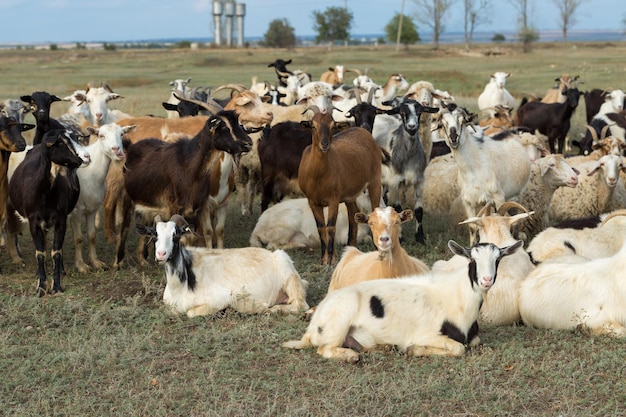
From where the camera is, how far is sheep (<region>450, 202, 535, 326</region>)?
7359 millimetres

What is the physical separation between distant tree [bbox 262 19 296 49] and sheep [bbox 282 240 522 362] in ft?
299

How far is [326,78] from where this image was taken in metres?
23.8

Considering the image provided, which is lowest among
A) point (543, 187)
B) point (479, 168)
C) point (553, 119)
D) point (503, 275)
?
point (503, 275)

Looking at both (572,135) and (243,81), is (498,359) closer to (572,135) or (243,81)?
(572,135)

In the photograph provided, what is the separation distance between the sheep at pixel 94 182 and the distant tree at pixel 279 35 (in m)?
88.1

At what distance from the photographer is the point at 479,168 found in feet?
34.2

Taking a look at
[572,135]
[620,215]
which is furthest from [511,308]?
[572,135]

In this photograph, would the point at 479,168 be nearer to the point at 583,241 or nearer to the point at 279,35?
the point at 583,241

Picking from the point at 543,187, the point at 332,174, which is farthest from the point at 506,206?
the point at 543,187

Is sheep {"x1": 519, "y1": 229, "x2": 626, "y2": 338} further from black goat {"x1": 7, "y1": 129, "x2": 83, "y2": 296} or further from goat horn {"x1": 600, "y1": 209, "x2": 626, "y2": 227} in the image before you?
black goat {"x1": 7, "y1": 129, "x2": 83, "y2": 296}

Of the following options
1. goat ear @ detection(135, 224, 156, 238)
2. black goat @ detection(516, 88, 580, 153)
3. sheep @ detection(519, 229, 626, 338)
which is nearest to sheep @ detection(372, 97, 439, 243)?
sheep @ detection(519, 229, 626, 338)

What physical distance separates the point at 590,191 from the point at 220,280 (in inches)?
231

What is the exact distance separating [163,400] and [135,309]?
2079 millimetres

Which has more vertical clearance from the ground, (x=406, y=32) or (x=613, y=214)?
(x=406, y=32)
